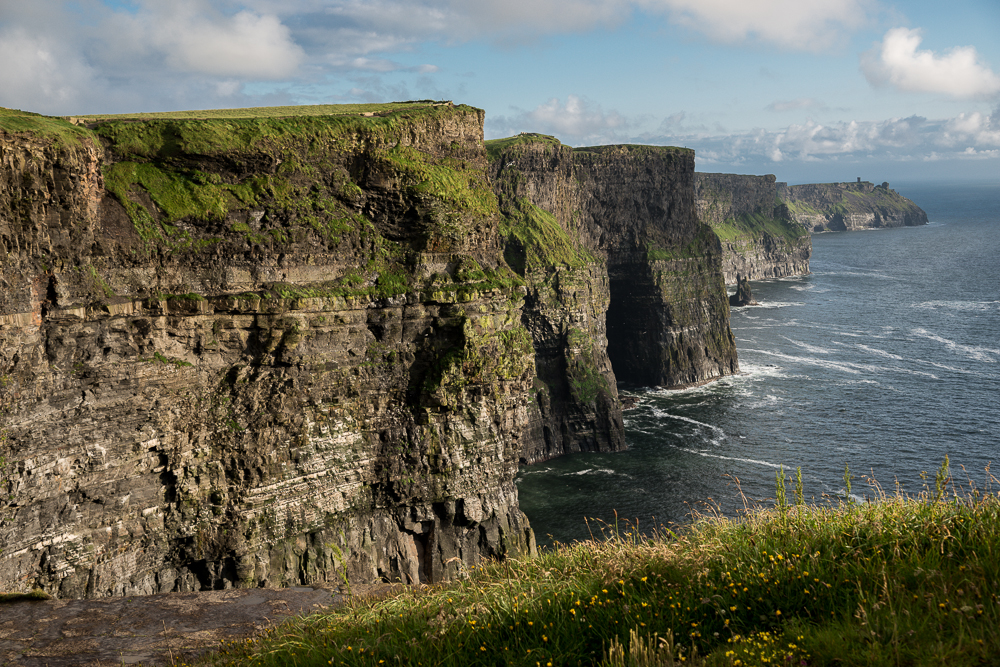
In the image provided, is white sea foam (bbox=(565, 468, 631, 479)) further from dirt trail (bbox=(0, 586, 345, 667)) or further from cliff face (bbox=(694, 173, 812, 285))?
cliff face (bbox=(694, 173, 812, 285))

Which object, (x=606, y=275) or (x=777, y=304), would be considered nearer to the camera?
(x=606, y=275)

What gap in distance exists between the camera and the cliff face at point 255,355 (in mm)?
25766

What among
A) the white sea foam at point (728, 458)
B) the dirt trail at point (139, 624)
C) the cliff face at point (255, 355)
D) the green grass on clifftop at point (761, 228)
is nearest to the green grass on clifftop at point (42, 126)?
the cliff face at point (255, 355)

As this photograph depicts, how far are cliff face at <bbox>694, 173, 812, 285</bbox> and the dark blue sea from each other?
5960cm

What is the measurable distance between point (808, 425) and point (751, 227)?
132117 millimetres

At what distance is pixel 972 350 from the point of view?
96438 millimetres

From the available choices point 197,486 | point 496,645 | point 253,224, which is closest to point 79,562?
point 197,486

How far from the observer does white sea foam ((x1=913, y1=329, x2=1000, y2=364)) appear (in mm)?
92000

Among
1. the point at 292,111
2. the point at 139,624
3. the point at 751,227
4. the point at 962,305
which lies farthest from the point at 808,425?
the point at 751,227

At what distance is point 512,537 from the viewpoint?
38.3 m

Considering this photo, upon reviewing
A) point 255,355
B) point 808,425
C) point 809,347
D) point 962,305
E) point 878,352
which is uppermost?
point 255,355

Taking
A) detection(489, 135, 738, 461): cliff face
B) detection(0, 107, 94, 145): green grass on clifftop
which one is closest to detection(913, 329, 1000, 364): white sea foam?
detection(489, 135, 738, 461): cliff face

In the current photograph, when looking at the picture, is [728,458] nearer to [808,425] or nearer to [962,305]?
[808,425]

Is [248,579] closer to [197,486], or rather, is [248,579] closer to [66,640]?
[197,486]
